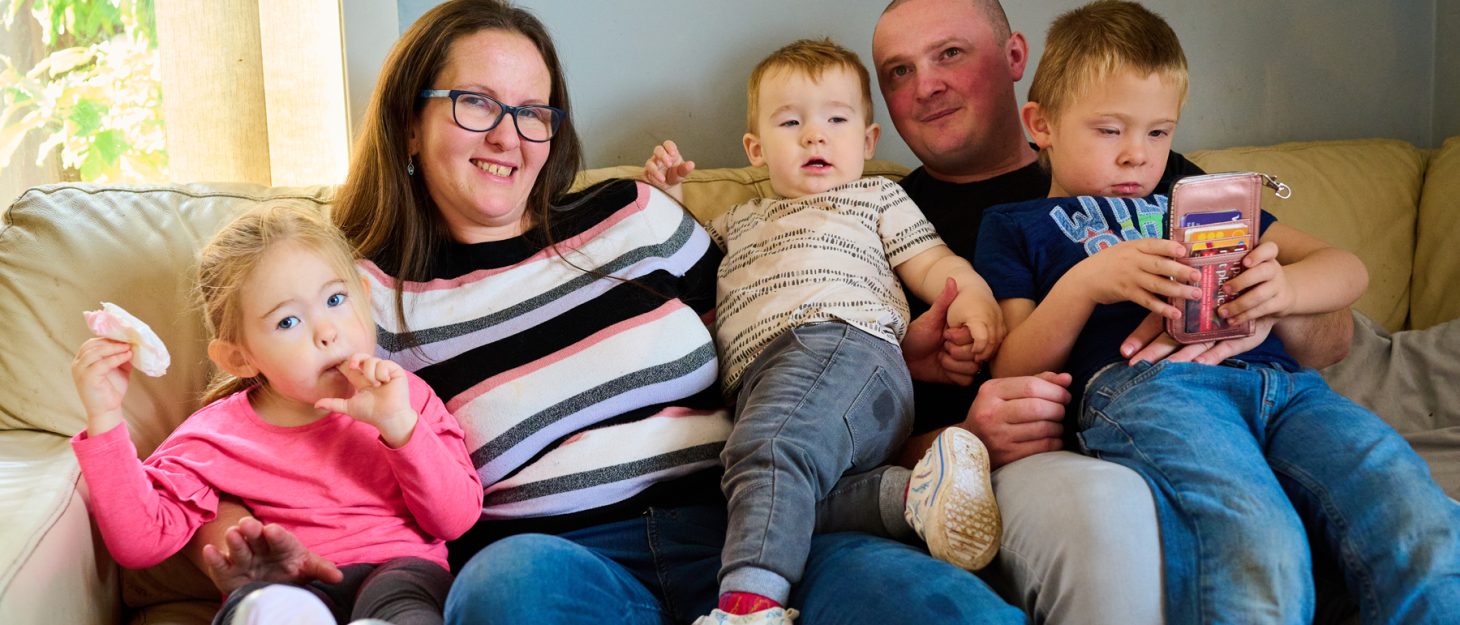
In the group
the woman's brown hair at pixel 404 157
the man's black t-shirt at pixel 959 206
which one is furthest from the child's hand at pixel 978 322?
the woman's brown hair at pixel 404 157

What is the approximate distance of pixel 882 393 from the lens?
5.25 ft

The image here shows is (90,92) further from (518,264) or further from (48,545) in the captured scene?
(48,545)

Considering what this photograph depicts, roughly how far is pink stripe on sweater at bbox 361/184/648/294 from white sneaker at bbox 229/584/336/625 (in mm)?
539

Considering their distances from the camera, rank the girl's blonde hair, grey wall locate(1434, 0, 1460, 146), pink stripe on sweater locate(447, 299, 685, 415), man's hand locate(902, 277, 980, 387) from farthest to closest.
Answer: grey wall locate(1434, 0, 1460, 146), man's hand locate(902, 277, 980, 387), pink stripe on sweater locate(447, 299, 685, 415), the girl's blonde hair

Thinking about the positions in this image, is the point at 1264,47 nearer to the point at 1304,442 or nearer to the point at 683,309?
the point at 1304,442

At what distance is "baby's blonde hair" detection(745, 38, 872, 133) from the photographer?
1.81 meters

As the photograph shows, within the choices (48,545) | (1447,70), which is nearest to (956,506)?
(48,545)

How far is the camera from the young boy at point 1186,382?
1.23 m

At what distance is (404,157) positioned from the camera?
1.69m

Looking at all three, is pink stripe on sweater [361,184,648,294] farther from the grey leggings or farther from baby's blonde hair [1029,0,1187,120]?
baby's blonde hair [1029,0,1187,120]

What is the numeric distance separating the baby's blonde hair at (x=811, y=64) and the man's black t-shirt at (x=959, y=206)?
9.0 inches

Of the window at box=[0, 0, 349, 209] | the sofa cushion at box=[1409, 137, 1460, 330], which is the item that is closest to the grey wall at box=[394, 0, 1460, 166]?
the window at box=[0, 0, 349, 209]

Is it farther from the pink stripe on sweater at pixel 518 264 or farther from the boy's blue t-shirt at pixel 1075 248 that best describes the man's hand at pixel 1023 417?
the pink stripe on sweater at pixel 518 264

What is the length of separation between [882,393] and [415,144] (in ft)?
2.58
